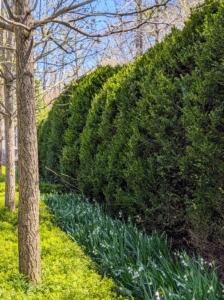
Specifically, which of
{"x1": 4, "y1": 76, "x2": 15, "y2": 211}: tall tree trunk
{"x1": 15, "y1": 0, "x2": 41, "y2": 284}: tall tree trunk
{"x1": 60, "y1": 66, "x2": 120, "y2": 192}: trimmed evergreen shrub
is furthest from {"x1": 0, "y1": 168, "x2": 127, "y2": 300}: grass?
{"x1": 60, "y1": 66, "x2": 120, "y2": 192}: trimmed evergreen shrub

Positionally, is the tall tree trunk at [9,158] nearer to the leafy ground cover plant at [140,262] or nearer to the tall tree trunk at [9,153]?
the tall tree trunk at [9,153]

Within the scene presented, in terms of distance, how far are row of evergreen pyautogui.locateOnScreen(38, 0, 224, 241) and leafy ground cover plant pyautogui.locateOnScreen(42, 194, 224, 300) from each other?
0.35 m

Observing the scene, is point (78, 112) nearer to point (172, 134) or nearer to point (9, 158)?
point (9, 158)

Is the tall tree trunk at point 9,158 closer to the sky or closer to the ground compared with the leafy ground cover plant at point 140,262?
closer to the sky

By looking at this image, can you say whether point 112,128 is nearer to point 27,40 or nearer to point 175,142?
point 175,142

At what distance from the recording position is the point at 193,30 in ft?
10.1

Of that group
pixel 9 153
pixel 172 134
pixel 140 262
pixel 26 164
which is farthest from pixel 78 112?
pixel 140 262

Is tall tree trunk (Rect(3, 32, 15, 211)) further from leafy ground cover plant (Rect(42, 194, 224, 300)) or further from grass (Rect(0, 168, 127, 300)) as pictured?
grass (Rect(0, 168, 127, 300))

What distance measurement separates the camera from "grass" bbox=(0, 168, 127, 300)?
2088 mm

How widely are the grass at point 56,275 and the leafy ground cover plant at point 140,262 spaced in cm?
13

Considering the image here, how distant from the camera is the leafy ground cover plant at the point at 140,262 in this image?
2.03 metres

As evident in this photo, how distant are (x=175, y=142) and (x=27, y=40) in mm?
1667

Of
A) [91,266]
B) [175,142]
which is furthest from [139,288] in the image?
[175,142]

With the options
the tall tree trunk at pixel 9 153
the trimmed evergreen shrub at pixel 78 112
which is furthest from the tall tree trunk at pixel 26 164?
the trimmed evergreen shrub at pixel 78 112
